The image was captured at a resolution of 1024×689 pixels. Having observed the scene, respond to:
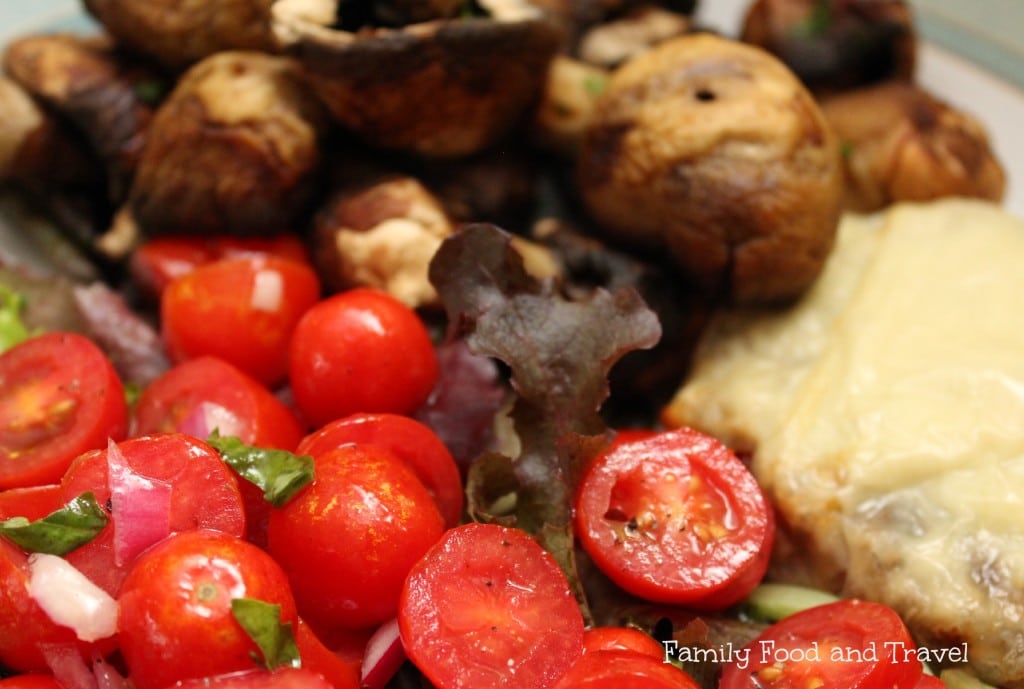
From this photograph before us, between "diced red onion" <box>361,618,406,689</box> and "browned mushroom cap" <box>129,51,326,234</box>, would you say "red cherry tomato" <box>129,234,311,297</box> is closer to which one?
"browned mushroom cap" <box>129,51,326,234</box>

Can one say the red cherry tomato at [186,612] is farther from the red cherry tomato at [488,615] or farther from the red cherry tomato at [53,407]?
the red cherry tomato at [53,407]

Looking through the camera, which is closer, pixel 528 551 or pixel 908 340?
pixel 528 551

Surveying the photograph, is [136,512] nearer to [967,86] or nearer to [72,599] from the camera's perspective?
[72,599]

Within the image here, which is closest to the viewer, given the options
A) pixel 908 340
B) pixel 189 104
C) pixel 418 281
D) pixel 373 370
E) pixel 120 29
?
pixel 373 370

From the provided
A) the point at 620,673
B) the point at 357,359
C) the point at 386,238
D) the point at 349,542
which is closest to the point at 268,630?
the point at 349,542

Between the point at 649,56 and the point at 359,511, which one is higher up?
the point at 649,56

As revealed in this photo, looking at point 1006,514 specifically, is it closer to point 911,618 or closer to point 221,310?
point 911,618

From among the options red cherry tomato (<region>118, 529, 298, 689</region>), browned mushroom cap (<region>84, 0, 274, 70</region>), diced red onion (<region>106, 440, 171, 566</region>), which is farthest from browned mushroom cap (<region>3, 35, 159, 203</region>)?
red cherry tomato (<region>118, 529, 298, 689</region>)

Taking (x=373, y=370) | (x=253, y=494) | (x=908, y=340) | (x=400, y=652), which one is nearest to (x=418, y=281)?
(x=373, y=370)
